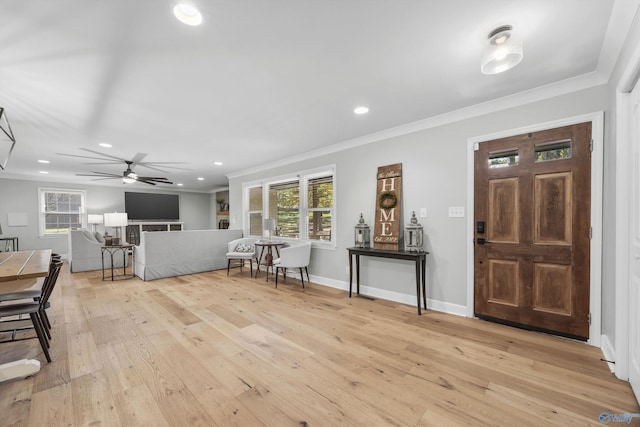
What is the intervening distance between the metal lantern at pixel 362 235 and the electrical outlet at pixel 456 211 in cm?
115

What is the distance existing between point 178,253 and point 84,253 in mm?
2416

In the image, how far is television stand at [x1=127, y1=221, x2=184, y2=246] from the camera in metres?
8.82

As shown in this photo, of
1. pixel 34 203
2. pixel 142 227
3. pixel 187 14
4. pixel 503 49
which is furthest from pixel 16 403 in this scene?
pixel 142 227

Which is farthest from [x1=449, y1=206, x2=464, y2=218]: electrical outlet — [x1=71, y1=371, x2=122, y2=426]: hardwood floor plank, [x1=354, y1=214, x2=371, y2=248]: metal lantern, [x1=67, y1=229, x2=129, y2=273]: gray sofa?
[x1=67, y1=229, x2=129, y2=273]: gray sofa

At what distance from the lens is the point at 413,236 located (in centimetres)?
333

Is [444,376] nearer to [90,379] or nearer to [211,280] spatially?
[90,379]

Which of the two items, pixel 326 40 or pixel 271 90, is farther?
pixel 271 90

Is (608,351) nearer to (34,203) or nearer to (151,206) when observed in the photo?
(151,206)

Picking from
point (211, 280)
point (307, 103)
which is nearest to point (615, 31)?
point (307, 103)

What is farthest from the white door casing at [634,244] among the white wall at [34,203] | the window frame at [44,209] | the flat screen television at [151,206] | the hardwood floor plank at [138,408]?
the white wall at [34,203]

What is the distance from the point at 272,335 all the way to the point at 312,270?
225 centimetres

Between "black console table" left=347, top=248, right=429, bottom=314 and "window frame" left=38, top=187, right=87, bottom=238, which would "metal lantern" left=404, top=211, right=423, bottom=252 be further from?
"window frame" left=38, top=187, right=87, bottom=238

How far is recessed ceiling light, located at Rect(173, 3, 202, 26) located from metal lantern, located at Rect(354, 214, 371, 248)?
2.96 metres

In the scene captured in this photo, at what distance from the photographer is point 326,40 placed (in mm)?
1816
